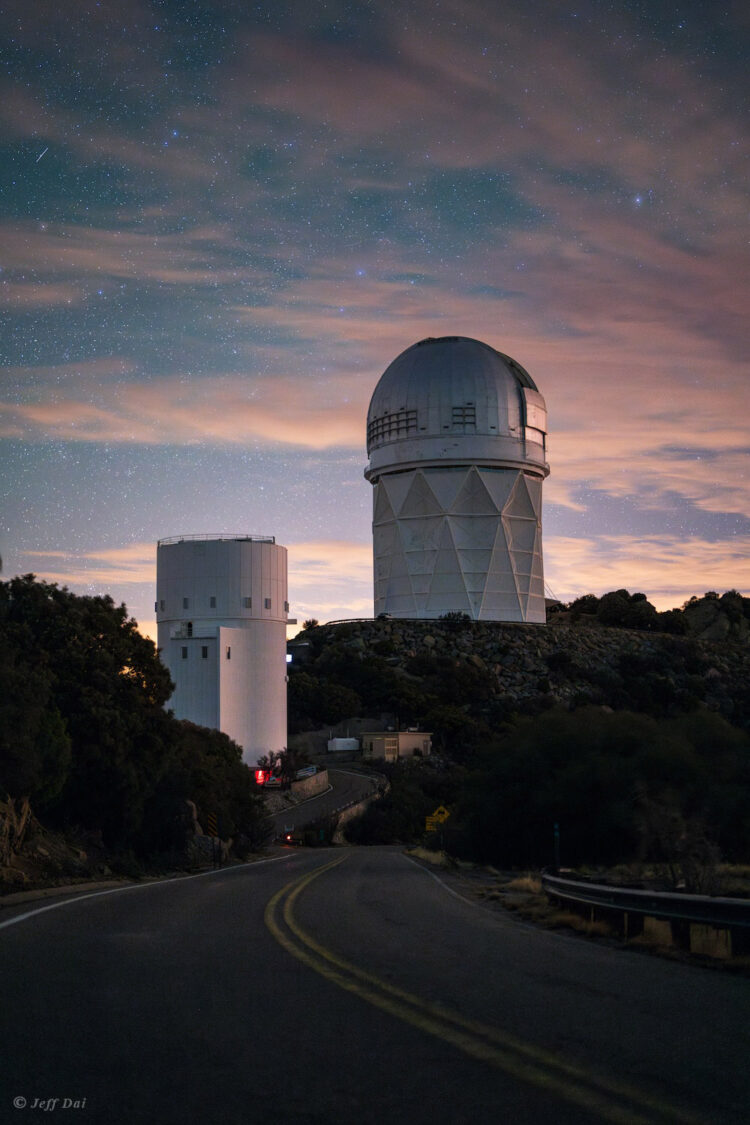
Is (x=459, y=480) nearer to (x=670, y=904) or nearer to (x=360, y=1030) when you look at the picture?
(x=670, y=904)

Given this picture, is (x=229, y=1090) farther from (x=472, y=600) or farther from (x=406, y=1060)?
(x=472, y=600)

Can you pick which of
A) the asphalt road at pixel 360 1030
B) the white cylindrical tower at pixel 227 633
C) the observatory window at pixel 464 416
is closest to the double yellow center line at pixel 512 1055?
the asphalt road at pixel 360 1030

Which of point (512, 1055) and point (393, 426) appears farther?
point (393, 426)

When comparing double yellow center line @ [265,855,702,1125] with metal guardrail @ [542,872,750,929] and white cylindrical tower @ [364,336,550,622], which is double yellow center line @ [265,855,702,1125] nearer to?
metal guardrail @ [542,872,750,929]

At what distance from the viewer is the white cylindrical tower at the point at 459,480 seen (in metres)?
106

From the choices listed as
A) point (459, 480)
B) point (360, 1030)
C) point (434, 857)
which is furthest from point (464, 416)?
point (360, 1030)

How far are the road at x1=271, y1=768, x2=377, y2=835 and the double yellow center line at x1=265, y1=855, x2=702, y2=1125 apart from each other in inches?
1873

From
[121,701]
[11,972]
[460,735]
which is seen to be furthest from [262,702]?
[11,972]

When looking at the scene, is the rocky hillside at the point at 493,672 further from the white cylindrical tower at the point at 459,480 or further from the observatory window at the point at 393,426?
the observatory window at the point at 393,426

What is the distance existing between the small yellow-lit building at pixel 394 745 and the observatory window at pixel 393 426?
33045 mm

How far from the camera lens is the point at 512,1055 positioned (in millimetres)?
5699

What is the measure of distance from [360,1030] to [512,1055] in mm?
1001

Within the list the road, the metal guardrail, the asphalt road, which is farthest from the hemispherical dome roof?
the asphalt road

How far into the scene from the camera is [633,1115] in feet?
15.4
